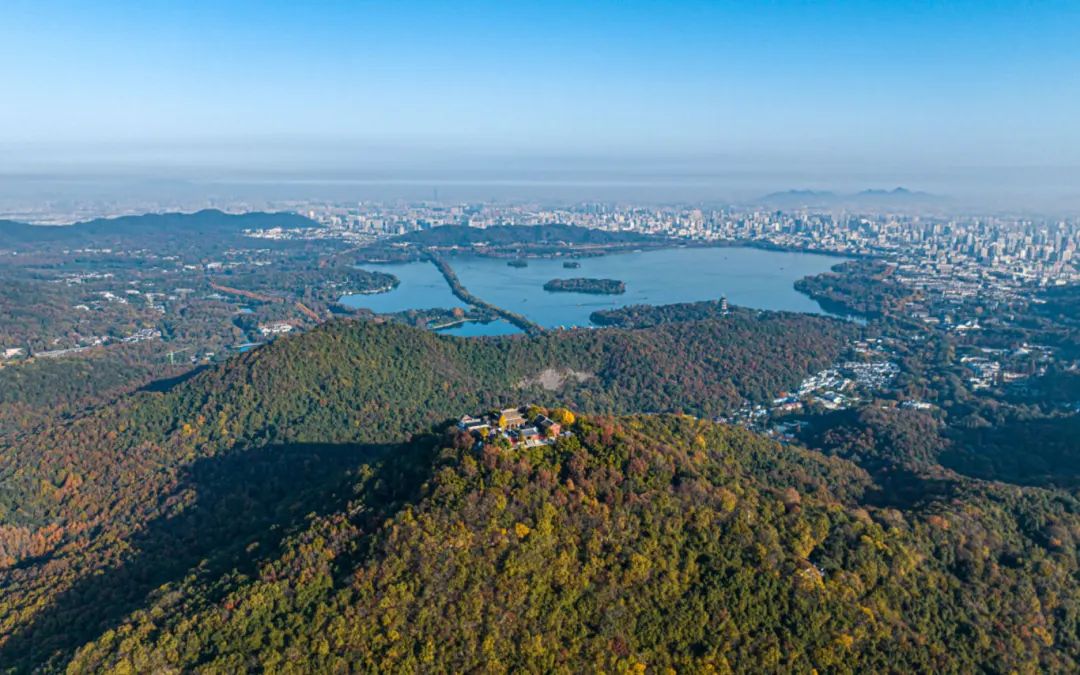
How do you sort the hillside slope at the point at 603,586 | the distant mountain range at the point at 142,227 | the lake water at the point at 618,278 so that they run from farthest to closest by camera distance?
the distant mountain range at the point at 142,227 → the lake water at the point at 618,278 → the hillside slope at the point at 603,586

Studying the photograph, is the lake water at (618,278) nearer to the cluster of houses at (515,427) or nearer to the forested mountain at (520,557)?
the forested mountain at (520,557)

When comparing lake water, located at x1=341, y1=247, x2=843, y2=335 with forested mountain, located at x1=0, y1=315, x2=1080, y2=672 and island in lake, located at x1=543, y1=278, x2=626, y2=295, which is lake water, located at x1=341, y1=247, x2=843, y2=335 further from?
forested mountain, located at x1=0, y1=315, x2=1080, y2=672

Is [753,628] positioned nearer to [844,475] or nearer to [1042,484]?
[844,475]

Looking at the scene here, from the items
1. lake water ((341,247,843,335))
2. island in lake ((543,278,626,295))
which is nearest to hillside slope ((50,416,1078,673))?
lake water ((341,247,843,335))

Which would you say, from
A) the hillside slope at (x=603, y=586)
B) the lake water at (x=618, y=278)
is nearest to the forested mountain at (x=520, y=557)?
the hillside slope at (x=603, y=586)

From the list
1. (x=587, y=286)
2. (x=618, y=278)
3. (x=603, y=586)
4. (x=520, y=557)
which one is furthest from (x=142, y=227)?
(x=603, y=586)

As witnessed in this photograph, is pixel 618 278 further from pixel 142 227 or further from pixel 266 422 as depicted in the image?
pixel 142 227

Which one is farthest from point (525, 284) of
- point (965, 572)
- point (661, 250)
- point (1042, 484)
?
point (965, 572)
